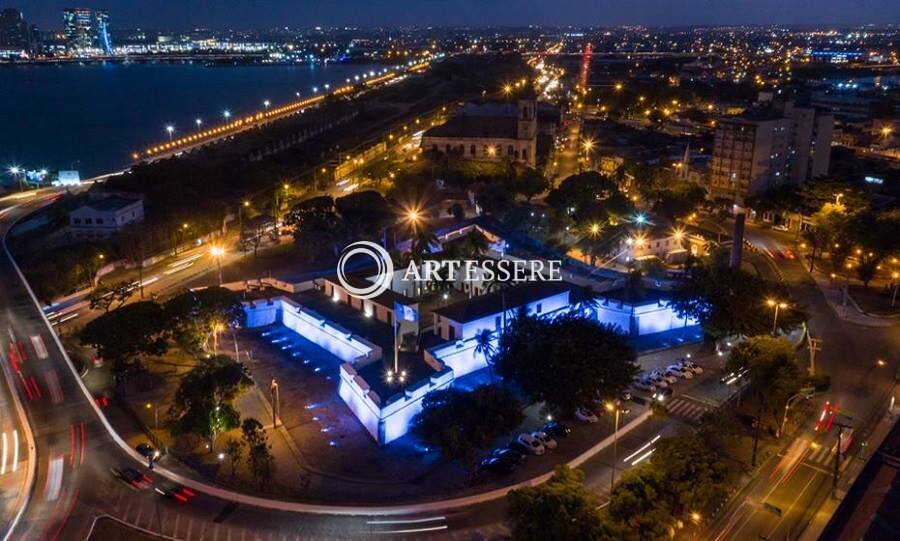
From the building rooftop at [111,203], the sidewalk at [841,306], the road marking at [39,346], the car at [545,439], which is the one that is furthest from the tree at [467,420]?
the building rooftop at [111,203]

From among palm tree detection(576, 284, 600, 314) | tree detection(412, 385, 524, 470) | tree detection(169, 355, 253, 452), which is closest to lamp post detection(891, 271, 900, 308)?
palm tree detection(576, 284, 600, 314)

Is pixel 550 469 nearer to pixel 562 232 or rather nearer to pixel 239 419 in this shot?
pixel 239 419

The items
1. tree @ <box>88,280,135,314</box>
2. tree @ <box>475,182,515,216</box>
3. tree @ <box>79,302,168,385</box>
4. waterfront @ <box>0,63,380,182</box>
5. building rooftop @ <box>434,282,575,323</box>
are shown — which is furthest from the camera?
waterfront @ <box>0,63,380,182</box>

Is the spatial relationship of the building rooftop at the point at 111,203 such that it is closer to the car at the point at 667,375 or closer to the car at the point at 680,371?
the car at the point at 667,375

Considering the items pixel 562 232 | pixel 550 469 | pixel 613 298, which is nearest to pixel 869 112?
pixel 562 232

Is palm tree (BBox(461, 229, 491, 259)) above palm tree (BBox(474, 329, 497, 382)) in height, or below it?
above

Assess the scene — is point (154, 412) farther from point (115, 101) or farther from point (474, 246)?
point (115, 101)

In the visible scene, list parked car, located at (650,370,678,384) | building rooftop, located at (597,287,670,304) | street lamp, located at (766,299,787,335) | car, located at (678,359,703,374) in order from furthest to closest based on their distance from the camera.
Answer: building rooftop, located at (597,287,670,304) < street lamp, located at (766,299,787,335) < car, located at (678,359,703,374) < parked car, located at (650,370,678,384)

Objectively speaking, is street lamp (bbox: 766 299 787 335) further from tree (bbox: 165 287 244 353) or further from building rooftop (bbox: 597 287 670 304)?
tree (bbox: 165 287 244 353)
